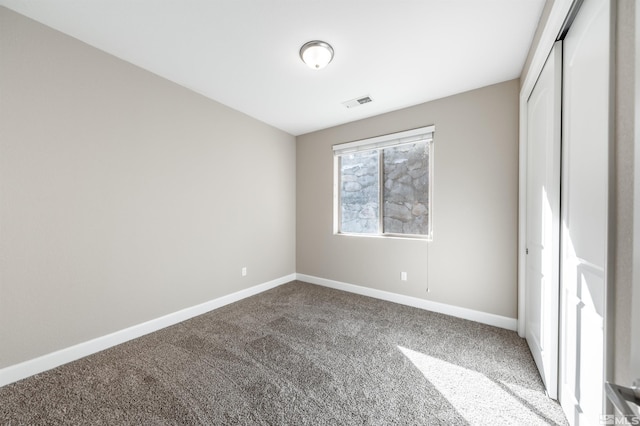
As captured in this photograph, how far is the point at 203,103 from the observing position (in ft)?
9.59

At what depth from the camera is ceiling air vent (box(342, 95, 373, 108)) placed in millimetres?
2945

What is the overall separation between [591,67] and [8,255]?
366 cm

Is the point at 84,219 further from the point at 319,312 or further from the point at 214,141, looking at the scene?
the point at 319,312

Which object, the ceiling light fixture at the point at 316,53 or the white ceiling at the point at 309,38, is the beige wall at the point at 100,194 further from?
the ceiling light fixture at the point at 316,53

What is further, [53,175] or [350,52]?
[350,52]

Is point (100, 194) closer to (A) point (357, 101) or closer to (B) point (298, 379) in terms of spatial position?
(B) point (298, 379)

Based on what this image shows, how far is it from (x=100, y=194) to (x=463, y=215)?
3.66 m

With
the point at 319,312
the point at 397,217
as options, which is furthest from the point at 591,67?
the point at 319,312

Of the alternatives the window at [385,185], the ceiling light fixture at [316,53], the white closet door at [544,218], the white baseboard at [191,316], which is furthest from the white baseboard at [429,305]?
the ceiling light fixture at [316,53]

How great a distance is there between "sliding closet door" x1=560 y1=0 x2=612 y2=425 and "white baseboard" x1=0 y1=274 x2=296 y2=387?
3.22m

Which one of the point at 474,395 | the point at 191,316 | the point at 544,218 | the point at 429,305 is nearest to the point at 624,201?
the point at 544,218

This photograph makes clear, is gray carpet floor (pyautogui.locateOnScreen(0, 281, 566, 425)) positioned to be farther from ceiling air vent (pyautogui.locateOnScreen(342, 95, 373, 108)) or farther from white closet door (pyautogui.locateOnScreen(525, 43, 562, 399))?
ceiling air vent (pyautogui.locateOnScreen(342, 95, 373, 108))

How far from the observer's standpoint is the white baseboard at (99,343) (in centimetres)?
173

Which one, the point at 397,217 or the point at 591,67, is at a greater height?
the point at 591,67
